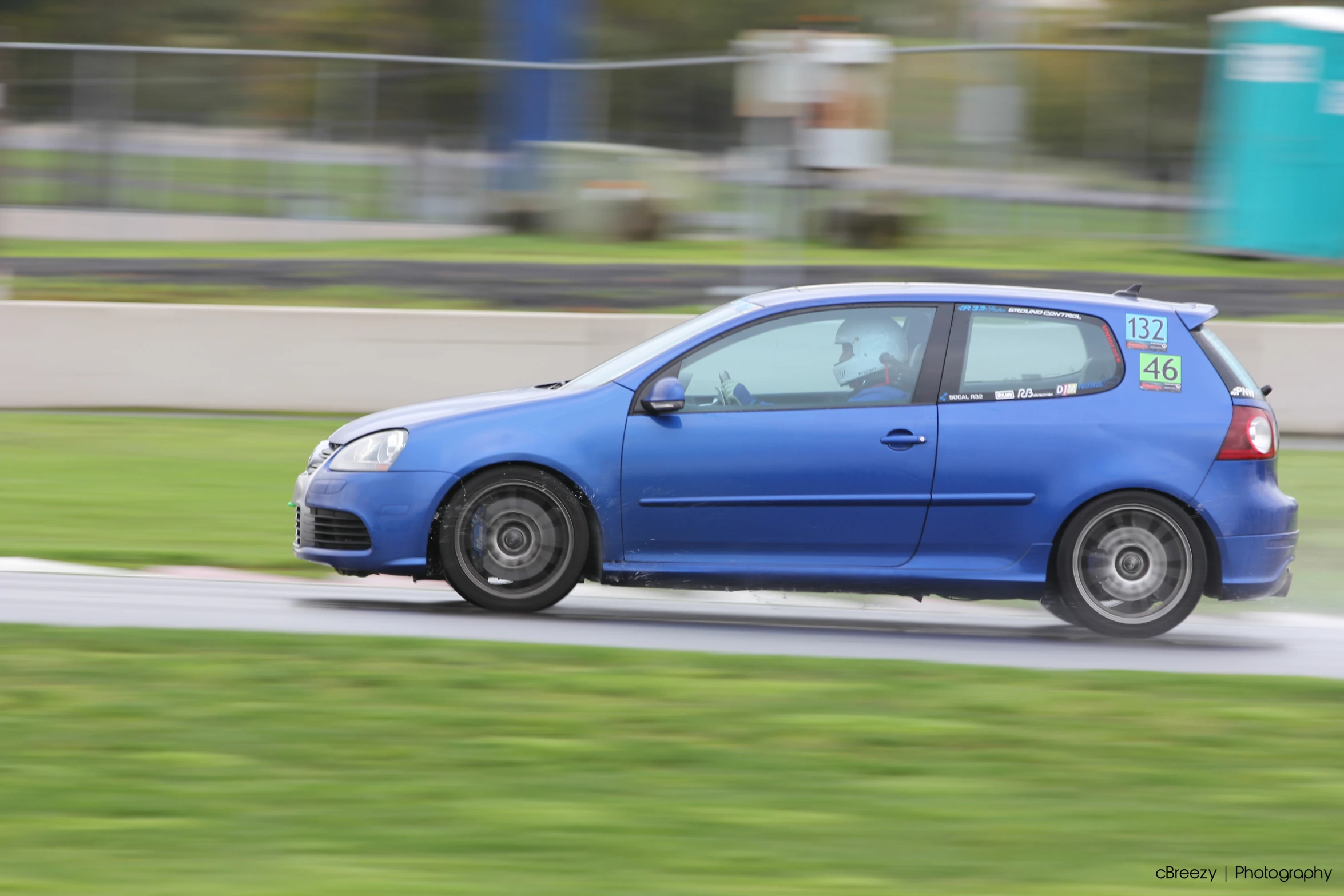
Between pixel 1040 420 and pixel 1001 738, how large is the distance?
205 centimetres

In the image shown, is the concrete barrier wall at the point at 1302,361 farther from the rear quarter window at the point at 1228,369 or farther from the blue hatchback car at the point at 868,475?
the blue hatchback car at the point at 868,475

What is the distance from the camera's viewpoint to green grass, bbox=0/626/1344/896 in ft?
14.1

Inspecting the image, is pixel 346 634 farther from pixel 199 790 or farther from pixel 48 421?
pixel 48 421

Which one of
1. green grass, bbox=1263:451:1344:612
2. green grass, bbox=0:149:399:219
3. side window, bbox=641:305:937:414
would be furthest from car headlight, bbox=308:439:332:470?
green grass, bbox=0:149:399:219

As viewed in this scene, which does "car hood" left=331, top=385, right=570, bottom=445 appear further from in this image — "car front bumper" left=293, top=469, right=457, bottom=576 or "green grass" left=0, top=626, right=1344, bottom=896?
"green grass" left=0, top=626, right=1344, bottom=896

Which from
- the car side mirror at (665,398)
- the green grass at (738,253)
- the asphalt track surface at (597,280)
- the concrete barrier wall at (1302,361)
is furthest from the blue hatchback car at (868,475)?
the green grass at (738,253)

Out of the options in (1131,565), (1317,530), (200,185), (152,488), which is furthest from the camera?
(200,185)

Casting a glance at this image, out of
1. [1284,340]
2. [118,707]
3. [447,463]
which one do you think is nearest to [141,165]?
[1284,340]

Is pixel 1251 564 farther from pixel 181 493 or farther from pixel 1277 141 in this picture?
pixel 1277 141

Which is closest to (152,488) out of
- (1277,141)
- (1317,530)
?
(1317,530)

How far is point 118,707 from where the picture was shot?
5.62 meters

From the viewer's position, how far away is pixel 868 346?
7.43m

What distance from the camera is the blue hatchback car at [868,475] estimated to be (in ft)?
23.9

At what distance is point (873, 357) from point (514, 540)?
1662mm
